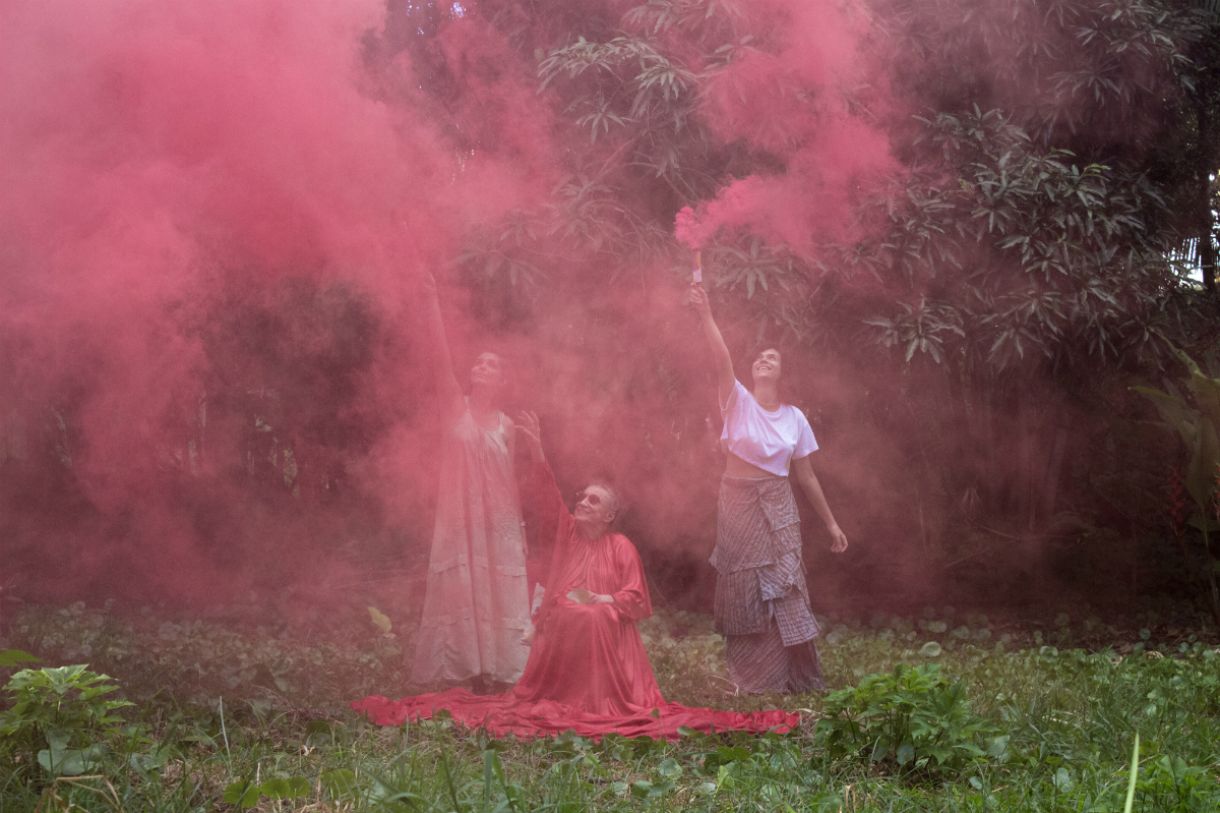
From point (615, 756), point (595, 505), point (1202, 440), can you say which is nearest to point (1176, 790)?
point (615, 756)

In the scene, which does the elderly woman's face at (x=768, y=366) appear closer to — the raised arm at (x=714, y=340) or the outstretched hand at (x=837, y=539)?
the raised arm at (x=714, y=340)

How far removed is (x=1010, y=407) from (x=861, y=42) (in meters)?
2.97

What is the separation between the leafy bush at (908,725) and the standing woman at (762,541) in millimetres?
1991

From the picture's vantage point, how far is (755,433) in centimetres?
561

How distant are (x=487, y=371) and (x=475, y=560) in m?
0.87

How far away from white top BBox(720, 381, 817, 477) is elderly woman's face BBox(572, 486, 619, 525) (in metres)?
0.86

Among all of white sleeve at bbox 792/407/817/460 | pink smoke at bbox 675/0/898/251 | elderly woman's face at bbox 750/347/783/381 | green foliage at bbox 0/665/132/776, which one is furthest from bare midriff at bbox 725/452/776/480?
green foliage at bbox 0/665/132/776

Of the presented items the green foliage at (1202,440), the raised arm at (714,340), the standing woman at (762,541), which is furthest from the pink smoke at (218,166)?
the green foliage at (1202,440)

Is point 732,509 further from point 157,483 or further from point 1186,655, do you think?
point 157,483

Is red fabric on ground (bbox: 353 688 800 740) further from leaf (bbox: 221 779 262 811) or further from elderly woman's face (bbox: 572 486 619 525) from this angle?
leaf (bbox: 221 779 262 811)

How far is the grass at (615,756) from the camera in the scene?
295 cm

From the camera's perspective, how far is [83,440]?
8.59 meters

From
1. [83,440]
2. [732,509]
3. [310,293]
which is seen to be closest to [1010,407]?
[732,509]

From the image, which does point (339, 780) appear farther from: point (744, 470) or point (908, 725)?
point (744, 470)
